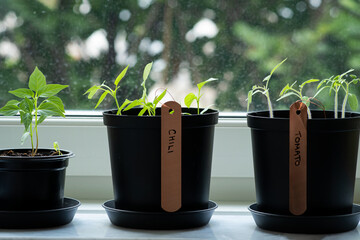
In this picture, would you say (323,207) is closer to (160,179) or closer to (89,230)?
(160,179)

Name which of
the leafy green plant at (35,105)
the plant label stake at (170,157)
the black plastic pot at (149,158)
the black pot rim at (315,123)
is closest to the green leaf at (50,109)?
the leafy green plant at (35,105)

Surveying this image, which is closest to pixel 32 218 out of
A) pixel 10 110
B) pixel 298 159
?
pixel 10 110

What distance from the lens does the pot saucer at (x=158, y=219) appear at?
0.88m

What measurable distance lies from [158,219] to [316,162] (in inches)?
10.6

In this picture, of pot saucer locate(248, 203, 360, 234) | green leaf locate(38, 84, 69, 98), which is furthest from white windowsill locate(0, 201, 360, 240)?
green leaf locate(38, 84, 69, 98)

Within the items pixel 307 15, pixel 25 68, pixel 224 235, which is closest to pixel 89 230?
pixel 224 235

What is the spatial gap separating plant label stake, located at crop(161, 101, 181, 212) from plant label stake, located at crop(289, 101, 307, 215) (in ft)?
0.59

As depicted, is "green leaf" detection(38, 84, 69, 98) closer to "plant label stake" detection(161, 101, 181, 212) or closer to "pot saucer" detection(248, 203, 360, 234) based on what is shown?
"plant label stake" detection(161, 101, 181, 212)

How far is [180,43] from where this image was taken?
47.2 inches

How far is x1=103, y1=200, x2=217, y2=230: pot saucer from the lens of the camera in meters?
0.88

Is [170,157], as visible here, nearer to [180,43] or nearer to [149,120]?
[149,120]

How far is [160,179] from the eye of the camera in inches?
34.8

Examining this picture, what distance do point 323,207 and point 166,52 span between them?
1.66 ft

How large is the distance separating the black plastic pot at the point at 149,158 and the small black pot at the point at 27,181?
105mm
